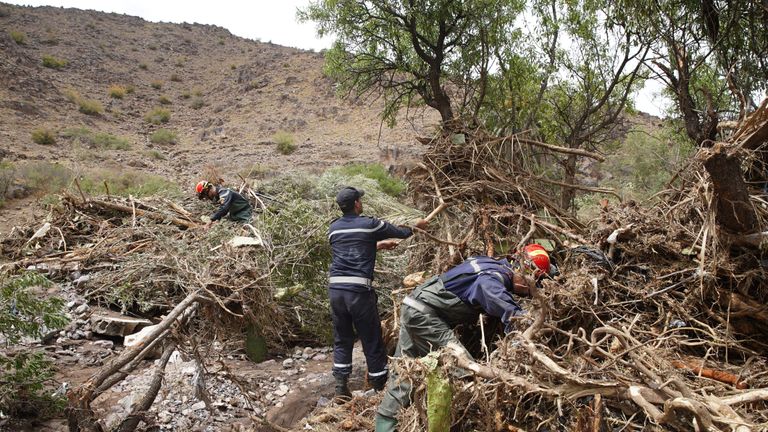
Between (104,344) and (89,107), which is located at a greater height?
(89,107)

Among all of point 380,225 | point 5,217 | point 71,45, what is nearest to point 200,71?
point 71,45

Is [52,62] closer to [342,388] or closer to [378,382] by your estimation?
[342,388]

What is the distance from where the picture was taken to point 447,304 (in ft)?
10.0

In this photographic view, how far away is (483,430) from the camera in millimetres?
2643

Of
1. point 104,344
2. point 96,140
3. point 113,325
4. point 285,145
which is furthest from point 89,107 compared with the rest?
point 104,344

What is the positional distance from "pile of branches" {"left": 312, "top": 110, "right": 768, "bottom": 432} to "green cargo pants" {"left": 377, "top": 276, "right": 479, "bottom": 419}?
193mm

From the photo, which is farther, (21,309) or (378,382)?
(378,382)

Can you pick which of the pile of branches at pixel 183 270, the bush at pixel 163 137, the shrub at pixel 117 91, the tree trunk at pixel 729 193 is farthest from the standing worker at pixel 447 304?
the shrub at pixel 117 91

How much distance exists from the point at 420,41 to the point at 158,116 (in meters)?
18.8

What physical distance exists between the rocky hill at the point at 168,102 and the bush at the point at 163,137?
0.06 meters

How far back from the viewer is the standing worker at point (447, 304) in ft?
9.53

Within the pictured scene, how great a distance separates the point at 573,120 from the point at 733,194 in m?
7.61

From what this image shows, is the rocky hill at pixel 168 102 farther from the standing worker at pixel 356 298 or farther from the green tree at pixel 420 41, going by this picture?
the standing worker at pixel 356 298

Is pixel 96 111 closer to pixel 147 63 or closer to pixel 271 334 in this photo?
pixel 147 63
